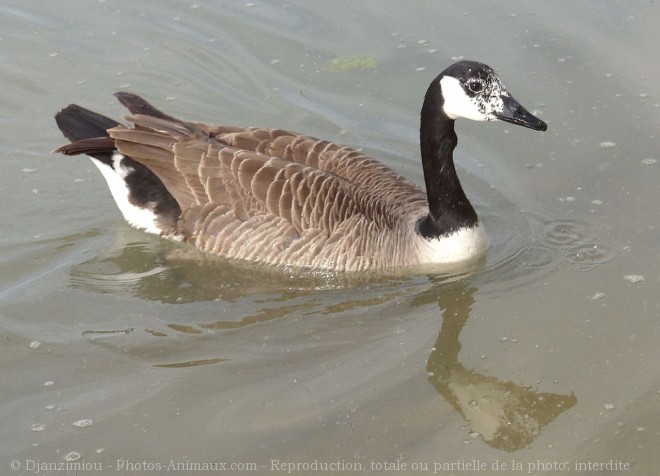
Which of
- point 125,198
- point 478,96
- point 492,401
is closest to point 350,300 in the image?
point 492,401

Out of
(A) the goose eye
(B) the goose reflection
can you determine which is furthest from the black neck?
(B) the goose reflection

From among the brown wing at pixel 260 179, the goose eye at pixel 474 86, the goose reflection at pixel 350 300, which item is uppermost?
the goose eye at pixel 474 86

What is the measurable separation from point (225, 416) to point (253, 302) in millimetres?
1332

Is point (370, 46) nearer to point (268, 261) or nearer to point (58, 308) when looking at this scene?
point (268, 261)

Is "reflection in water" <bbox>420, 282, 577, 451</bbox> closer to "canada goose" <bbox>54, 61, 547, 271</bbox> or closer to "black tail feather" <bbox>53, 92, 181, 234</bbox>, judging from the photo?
"canada goose" <bbox>54, 61, 547, 271</bbox>

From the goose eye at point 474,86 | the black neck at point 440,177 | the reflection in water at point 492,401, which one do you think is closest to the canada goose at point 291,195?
the black neck at point 440,177

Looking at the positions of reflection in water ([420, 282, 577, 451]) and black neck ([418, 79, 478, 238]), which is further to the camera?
black neck ([418, 79, 478, 238])

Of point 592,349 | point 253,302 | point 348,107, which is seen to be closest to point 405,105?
point 348,107

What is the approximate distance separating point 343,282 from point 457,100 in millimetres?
1461

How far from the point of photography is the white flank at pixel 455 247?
23.0ft

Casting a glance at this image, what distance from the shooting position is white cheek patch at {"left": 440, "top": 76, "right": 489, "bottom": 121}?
6.57m

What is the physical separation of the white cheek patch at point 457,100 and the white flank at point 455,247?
2.76 feet

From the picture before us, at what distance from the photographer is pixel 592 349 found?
599 cm

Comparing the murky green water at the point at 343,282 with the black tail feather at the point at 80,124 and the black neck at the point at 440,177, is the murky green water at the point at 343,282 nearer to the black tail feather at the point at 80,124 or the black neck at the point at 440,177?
the black neck at the point at 440,177
